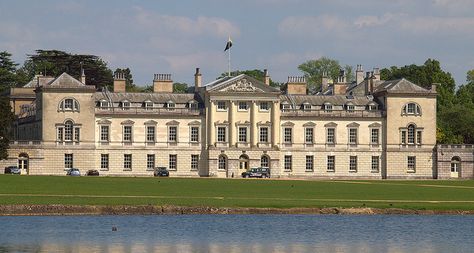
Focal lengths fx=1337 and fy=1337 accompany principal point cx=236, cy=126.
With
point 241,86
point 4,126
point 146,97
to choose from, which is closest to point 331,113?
point 241,86

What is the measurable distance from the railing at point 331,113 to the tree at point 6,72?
140ft

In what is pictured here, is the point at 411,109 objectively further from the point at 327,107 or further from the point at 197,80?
the point at 197,80

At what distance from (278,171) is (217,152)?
541 cm

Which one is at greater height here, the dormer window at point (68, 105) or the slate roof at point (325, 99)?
the slate roof at point (325, 99)

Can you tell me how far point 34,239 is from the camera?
48312 millimetres

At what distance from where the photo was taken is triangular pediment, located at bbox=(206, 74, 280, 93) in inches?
4395

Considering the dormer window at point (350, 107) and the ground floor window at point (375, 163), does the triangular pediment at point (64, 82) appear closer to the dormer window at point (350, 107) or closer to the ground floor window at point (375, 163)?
the dormer window at point (350, 107)

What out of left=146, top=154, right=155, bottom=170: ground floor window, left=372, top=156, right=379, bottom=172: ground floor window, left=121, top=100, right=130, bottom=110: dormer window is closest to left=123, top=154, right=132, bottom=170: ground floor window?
left=146, top=154, right=155, bottom=170: ground floor window

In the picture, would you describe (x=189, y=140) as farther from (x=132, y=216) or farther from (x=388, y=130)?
(x=132, y=216)

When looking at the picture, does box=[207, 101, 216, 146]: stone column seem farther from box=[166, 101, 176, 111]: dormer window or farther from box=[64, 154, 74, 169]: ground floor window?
box=[64, 154, 74, 169]: ground floor window

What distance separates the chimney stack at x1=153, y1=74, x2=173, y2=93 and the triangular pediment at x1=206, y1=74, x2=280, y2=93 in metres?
3.97

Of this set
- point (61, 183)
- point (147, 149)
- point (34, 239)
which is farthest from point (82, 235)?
point (147, 149)

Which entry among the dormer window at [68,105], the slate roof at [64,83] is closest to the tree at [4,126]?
the slate roof at [64,83]

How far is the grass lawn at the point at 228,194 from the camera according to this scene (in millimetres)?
63344
